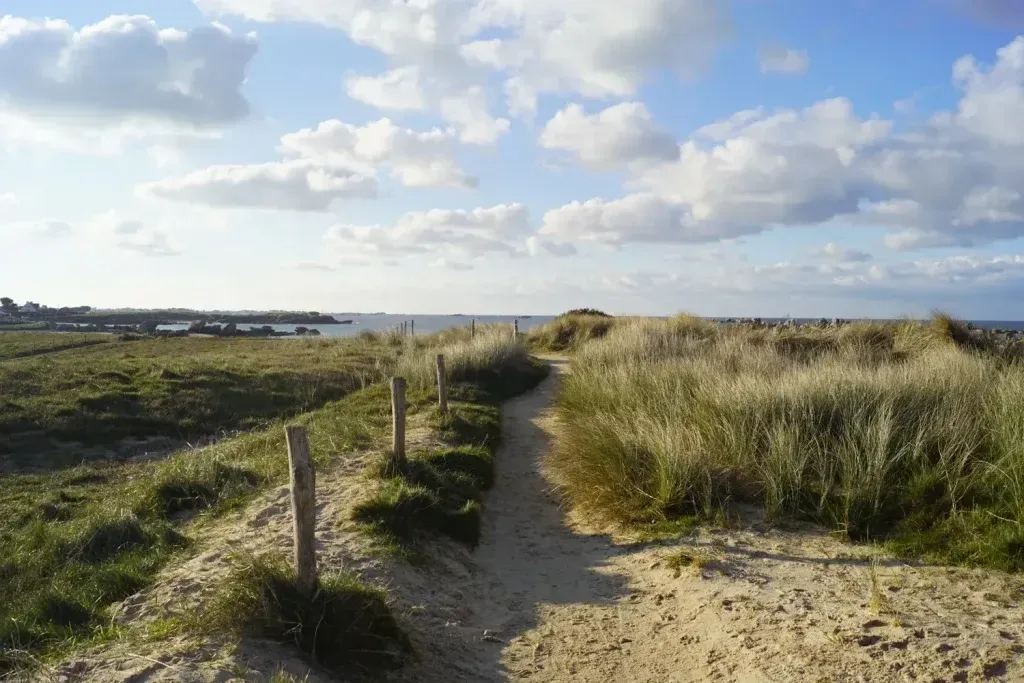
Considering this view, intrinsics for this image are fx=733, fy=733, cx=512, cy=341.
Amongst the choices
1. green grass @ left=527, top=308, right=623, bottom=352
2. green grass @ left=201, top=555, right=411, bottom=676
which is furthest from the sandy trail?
green grass @ left=527, top=308, right=623, bottom=352

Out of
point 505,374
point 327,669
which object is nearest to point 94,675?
point 327,669

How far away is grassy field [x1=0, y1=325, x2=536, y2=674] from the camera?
16.0 feet

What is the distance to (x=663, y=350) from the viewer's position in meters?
18.1

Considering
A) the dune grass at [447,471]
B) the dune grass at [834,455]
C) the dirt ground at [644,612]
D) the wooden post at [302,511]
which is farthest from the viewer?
the dune grass at [447,471]

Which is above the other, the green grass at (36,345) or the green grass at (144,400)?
the green grass at (36,345)

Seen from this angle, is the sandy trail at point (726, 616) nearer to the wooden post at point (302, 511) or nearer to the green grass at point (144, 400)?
the wooden post at point (302, 511)

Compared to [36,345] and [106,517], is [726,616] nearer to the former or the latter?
[106,517]

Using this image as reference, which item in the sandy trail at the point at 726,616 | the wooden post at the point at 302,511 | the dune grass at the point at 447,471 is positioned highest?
the wooden post at the point at 302,511

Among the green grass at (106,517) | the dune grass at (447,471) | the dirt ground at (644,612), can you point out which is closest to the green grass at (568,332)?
the dune grass at (447,471)

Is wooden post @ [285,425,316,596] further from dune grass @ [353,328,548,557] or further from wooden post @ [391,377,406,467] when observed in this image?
wooden post @ [391,377,406,467]

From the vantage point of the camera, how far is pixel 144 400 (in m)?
16.4

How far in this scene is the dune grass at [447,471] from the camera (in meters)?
7.36

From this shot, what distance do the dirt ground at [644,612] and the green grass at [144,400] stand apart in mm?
7460

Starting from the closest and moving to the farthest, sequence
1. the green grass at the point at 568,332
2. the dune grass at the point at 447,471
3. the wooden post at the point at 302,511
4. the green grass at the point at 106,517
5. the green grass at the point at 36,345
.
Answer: the wooden post at the point at 302,511 < the green grass at the point at 106,517 < the dune grass at the point at 447,471 < the green grass at the point at 568,332 < the green grass at the point at 36,345
